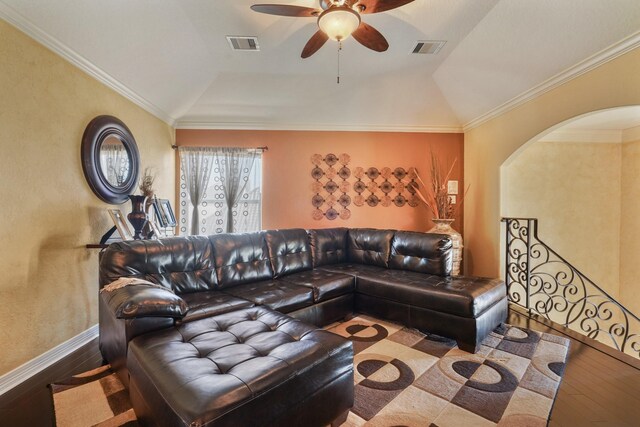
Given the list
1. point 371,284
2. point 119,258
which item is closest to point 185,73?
point 119,258

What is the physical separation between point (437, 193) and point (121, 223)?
431cm

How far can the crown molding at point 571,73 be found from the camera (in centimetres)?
223

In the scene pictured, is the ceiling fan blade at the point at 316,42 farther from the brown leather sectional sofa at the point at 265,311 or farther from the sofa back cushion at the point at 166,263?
the sofa back cushion at the point at 166,263

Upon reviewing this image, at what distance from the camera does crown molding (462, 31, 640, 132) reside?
2.23 meters

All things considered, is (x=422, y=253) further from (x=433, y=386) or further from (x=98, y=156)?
(x=98, y=156)

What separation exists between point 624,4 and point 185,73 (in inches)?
168

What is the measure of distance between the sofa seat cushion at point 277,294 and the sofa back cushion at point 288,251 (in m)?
0.35

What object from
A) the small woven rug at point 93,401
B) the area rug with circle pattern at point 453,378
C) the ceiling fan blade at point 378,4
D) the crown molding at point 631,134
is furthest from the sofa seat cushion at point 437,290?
the crown molding at point 631,134

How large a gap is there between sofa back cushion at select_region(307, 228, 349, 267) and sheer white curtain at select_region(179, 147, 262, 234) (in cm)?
147

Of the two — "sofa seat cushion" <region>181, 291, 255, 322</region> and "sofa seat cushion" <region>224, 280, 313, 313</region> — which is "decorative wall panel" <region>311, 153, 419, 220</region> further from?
"sofa seat cushion" <region>181, 291, 255, 322</region>

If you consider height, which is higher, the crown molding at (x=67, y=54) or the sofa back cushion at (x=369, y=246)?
the crown molding at (x=67, y=54)

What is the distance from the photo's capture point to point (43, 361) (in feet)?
7.07

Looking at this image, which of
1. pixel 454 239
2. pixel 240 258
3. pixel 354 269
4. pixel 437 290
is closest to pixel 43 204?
pixel 240 258

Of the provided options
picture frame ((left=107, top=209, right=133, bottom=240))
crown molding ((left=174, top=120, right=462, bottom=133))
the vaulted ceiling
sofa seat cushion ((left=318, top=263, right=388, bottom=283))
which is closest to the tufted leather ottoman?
sofa seat cushion ((left=318, top=263, right=388, bottom=283))
